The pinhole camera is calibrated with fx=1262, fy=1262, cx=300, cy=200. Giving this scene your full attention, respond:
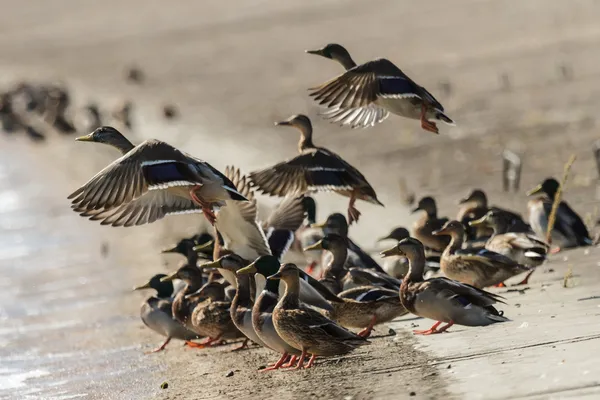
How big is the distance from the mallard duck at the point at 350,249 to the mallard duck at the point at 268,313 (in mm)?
1485

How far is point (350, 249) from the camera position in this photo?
33.3ft

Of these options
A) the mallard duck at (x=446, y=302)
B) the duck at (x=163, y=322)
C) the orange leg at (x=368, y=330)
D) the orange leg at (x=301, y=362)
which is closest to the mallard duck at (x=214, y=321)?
the duck at (x=163, y=322)

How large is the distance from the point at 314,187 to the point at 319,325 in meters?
2.89

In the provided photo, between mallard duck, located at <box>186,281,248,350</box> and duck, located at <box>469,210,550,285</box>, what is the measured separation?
2.19m

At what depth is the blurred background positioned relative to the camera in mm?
11227

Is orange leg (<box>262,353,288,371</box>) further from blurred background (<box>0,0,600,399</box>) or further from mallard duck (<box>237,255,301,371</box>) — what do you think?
blurred background (<box>0,0,600,399</box>)

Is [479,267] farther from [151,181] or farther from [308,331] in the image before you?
[151,181]

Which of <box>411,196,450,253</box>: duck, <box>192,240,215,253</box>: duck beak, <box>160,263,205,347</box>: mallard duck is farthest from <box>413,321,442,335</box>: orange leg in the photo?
<box>411,196,450,253</box>: duck

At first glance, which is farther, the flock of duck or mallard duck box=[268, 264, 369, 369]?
the flock of duck

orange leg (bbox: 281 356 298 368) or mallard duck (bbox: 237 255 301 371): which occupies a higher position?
mallard duck (bbox: 237 255 301 371)

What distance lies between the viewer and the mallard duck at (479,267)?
934 centimetres

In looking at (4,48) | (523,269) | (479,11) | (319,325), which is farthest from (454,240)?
(4,48)

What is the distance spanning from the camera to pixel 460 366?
267 inches

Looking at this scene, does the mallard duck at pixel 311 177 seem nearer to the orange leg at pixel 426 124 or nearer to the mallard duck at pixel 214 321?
the orange leg at pixel 426 124
